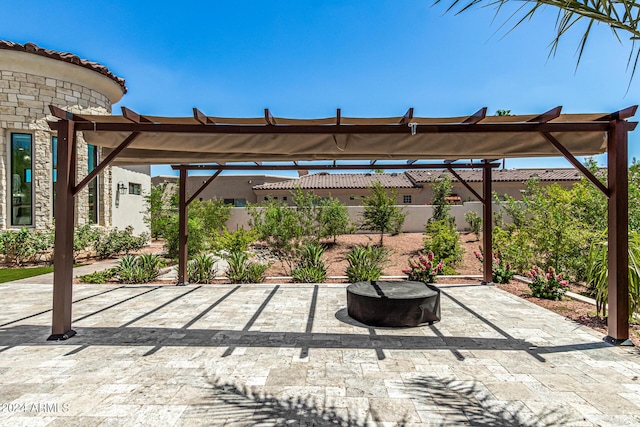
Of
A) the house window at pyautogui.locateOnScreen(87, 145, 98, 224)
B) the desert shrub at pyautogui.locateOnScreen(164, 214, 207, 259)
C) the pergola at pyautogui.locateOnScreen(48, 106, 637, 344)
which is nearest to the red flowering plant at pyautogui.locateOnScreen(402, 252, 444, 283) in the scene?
the pergola at pyautogui.locateOnScreen(48, 106, 637, 344)

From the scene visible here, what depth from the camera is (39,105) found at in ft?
40.1

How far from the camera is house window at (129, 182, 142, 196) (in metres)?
16.9

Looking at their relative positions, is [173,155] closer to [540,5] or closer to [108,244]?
[540,5]

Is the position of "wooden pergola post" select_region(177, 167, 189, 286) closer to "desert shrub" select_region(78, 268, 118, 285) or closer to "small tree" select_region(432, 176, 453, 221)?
"desert shrub" select_region(78, 268, 118, 285)

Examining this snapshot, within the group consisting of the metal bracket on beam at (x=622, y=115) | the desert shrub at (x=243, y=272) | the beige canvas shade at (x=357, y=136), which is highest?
the metal bracket on beam at (x=622, y=115)

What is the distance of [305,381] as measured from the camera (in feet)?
11.6

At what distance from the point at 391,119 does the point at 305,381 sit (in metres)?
3.48

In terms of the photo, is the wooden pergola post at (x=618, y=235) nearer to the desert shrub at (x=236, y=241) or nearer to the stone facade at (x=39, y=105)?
the desert shrub at (x=236, y=241)

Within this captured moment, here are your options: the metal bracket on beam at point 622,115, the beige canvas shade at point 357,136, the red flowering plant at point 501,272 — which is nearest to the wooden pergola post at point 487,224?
the red flowering plant at point 501,272

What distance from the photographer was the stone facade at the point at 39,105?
11.8 m

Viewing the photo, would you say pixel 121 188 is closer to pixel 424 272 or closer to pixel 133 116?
pixel 133 116

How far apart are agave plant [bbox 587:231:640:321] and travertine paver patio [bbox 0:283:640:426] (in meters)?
0.73

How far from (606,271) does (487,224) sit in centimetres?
317

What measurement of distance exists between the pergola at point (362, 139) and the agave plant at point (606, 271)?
61 centimetres
